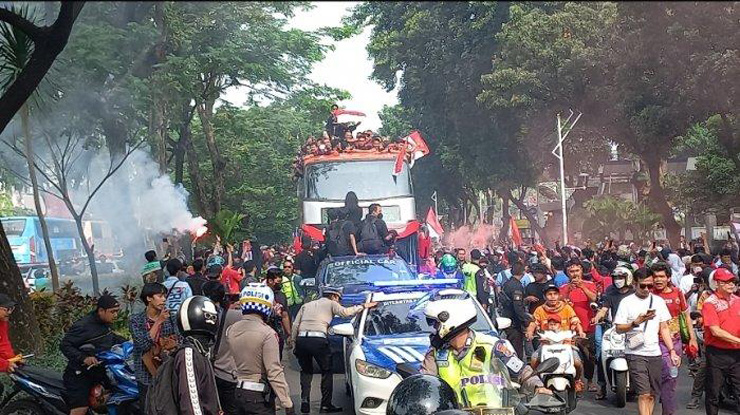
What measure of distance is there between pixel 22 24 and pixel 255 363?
179 inches

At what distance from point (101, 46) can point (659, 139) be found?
16.0 metres

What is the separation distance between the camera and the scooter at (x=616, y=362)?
30.8ft

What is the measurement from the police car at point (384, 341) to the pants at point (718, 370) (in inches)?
77.7

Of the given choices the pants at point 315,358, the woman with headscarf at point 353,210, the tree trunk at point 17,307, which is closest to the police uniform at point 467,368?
the pants at point 315,358

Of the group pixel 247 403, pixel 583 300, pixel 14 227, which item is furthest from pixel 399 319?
pixel 14 227

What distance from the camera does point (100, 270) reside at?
48938 millimetres

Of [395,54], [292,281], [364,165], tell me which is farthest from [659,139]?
[292,281]

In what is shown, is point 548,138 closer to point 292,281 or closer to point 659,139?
point 659,139

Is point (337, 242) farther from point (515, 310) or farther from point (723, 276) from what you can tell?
point (723, 276)

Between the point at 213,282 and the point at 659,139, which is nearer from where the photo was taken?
the point at 213,282

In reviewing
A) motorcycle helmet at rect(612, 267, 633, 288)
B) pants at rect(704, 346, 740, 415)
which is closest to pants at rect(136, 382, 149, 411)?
pants at rect(704, 346, 740, 415)

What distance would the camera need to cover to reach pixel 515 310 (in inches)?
448

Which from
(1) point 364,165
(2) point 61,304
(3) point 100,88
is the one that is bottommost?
(2) point 61,304

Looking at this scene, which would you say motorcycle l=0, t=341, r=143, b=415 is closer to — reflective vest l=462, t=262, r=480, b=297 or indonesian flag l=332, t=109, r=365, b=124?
reflective vest l=462, t=262, r=480, b=297
